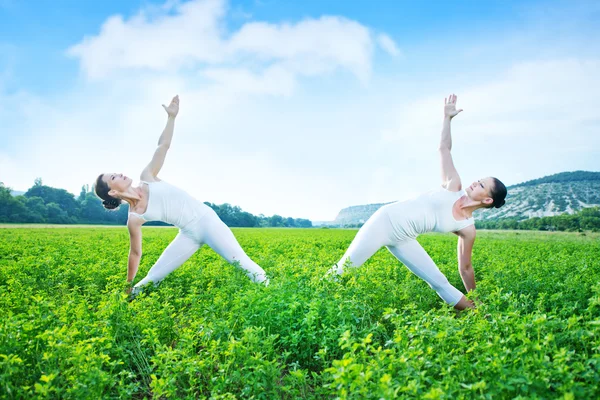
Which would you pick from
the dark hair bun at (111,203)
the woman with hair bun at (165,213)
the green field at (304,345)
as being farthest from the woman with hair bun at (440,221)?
the dark hair bun at (111,203)

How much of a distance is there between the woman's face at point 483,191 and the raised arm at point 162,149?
426 cm

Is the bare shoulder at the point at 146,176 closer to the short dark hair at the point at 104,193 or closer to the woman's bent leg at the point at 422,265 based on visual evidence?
the short dark hair at the point at 104,193

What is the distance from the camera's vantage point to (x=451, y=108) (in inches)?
227

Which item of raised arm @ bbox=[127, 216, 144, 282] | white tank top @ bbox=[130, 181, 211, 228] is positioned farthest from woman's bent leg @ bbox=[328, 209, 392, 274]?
raised arm @ bbox=[127, 216, 144, 282]

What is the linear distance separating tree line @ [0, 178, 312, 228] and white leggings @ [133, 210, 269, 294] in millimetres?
51079

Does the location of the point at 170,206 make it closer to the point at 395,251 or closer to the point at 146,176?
the point at 146,176

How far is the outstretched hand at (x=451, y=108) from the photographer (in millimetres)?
5703

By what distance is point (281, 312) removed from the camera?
13.0ft

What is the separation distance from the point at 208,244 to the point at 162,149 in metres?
1.52

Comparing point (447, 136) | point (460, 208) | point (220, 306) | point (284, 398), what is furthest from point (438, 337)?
point (447, 136)

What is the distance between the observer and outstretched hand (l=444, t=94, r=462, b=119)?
5703 mm

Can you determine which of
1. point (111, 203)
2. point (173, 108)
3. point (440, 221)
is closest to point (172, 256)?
point (111, 203)

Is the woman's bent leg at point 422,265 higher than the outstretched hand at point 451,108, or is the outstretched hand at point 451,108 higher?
the outstretched hand at point 451,108

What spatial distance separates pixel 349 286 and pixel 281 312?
1.24 meters
